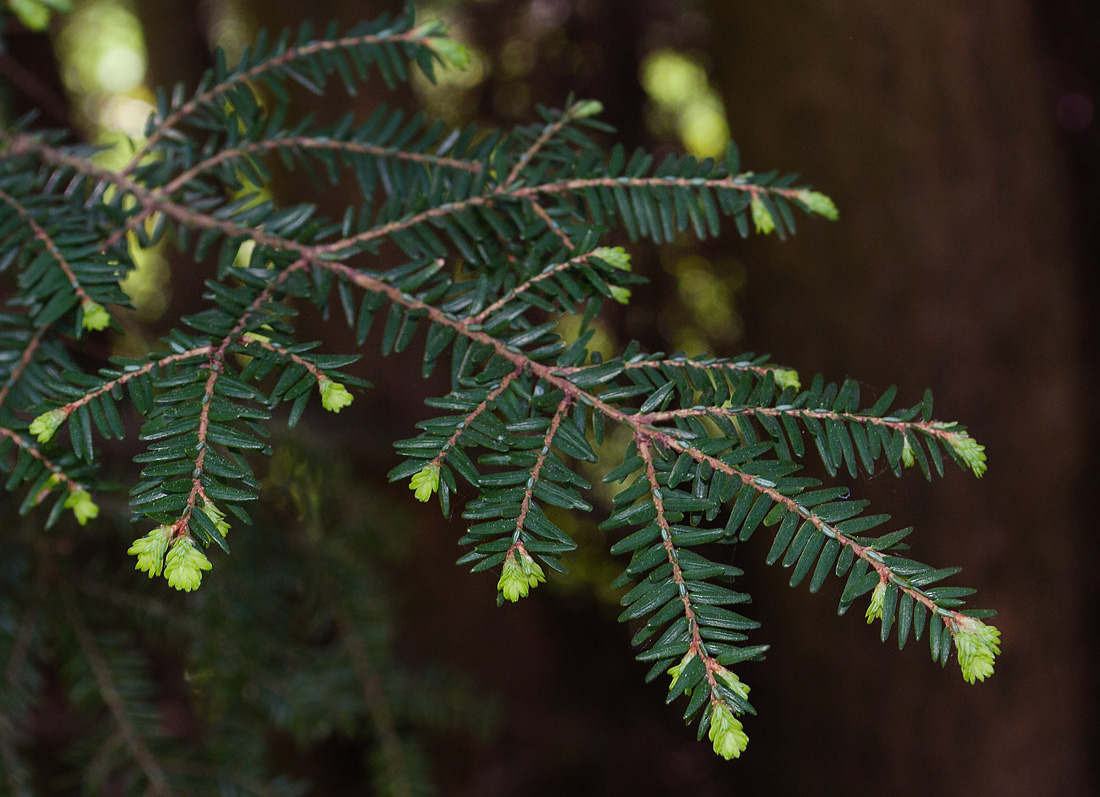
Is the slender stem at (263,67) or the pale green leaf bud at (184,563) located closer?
the pale green leaf bud at (184,563)

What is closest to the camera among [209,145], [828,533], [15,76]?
[828,533]

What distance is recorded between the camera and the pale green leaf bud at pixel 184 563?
1.54ft

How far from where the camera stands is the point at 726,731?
0.48 m

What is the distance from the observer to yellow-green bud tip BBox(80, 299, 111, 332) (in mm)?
598

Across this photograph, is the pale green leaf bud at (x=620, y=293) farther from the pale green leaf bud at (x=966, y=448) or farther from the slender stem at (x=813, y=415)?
the pale green leaf bud at (x=966, y=448)

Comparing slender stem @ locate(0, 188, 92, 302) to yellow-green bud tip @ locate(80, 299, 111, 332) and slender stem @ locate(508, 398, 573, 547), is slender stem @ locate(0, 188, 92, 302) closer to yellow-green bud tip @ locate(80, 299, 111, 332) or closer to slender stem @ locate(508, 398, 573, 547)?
yellow-green bud tip @ locate(80, 299, 111, 332)

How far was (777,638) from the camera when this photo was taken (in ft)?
6.09

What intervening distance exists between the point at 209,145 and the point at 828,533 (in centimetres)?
69

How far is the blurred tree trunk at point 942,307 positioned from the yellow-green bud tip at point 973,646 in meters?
1.04

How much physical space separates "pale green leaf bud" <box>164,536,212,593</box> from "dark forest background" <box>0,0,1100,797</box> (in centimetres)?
99

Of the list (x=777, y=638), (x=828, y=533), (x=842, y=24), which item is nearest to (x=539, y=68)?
(x=842, y=24)

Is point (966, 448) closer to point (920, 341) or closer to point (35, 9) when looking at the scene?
point (35, 9)

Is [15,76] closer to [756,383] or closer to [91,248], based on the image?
[91,248]

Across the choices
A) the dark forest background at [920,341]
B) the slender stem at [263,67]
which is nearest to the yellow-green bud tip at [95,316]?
the slender stem at [263,67]
